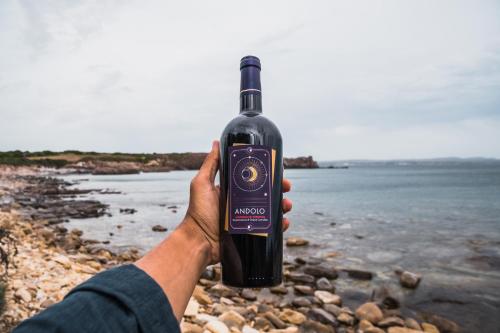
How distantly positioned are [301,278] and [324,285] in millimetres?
635

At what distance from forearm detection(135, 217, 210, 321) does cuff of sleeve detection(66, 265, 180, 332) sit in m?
0.30

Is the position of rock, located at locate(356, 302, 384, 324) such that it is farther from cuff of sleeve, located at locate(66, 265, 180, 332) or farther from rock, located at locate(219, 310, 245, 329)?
cuff of sleeve, located at locate(66, 265, 180, 332)

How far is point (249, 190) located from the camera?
2.39 metres

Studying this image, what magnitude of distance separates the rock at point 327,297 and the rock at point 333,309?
18 cm

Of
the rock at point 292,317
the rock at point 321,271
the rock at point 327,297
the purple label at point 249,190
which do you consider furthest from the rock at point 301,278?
the purple label at point 249,190

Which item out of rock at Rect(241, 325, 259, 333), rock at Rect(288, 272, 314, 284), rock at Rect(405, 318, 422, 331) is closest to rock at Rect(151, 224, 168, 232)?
rock at Rect(288, 272, 314, 284)

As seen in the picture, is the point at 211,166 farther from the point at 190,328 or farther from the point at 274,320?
the point at 274,320

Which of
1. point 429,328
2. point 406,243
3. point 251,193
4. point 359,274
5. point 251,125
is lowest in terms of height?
point 406,243

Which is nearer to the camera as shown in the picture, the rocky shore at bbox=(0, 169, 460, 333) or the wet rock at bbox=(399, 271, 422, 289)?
the rocky shore at bbox=(0, 169, 460, 333)

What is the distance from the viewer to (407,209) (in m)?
26.2

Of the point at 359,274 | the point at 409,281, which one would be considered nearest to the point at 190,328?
the point at 359,274

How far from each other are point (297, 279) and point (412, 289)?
111 inches

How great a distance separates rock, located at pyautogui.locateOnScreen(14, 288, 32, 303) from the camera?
5.43 metres

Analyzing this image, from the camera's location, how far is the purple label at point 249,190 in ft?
7.86
